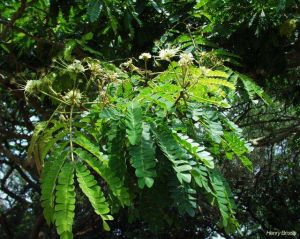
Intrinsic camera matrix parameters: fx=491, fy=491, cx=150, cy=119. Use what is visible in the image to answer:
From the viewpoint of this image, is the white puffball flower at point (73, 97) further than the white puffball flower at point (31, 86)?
No

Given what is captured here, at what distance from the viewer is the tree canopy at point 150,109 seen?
2326 millimetres

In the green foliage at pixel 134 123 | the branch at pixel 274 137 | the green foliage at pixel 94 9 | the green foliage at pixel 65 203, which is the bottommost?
the green foliage at pixel 65 203

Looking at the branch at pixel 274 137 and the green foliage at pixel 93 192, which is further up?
the branch at pixel 274 137

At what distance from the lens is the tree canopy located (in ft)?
7.63

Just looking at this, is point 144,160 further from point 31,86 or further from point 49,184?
point 31,86

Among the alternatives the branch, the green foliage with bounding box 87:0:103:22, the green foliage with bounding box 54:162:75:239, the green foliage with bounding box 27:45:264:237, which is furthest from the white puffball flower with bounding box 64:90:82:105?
the branch

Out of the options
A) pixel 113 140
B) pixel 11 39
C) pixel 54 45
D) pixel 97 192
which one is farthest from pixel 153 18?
pixel 97 192

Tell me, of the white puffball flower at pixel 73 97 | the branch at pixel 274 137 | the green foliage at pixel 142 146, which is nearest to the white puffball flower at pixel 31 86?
the green foliage at pixel 142 146

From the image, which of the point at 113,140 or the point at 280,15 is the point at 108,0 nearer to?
the point at 280,15

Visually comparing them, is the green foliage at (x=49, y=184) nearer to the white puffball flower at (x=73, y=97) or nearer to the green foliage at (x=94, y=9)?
the white puffball flower at (x=73, y=97)

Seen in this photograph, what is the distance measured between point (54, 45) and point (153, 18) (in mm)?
1008

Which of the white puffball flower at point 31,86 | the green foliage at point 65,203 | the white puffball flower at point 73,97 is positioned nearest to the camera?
the green foliage at point 65,203

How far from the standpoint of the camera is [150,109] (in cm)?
257

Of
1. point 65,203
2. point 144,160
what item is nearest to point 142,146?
point 144,160
